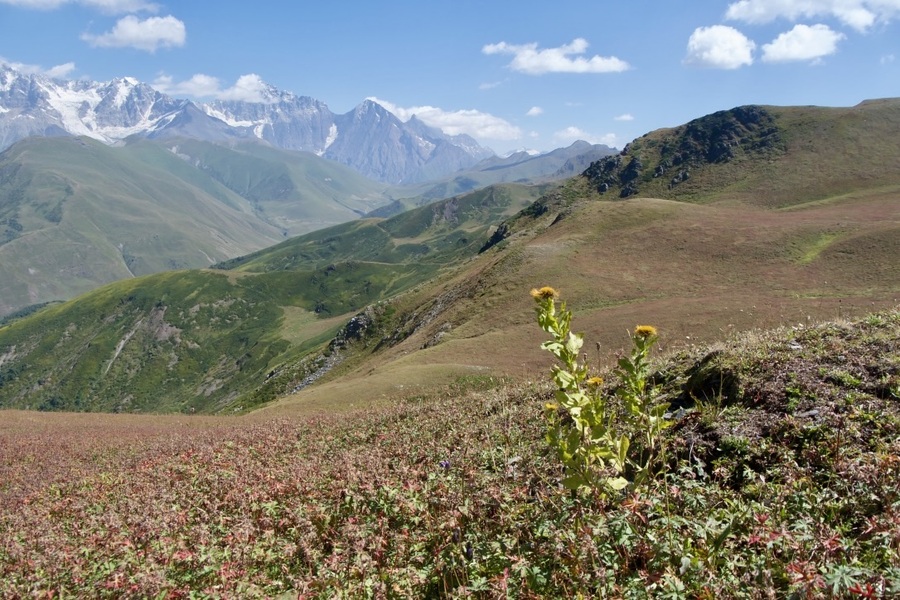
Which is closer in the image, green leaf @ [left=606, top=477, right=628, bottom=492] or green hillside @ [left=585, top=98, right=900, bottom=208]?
green leaf @ [left=606, top=477, right=628, bottom=492]

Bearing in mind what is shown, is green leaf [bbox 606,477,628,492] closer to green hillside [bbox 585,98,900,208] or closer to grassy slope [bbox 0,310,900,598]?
grassy slope [bbox 0,310,900,598]

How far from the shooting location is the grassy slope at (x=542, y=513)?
14.9 ft

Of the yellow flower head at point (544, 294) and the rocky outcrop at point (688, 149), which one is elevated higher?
the rocky outcrop at point (688, 149)

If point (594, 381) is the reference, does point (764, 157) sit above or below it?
above

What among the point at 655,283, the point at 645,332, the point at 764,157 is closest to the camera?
the point at 645,332

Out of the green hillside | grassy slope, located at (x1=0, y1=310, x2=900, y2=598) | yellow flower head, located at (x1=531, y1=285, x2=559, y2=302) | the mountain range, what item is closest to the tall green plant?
yellow flower head, located at (x1=531, y1=285, x2=559, y2=302)

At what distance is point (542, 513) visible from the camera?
6109 mm

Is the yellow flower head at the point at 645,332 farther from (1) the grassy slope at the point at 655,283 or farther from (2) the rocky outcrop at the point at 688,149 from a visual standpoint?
(2) the rocky outcrop at the point at 688,149

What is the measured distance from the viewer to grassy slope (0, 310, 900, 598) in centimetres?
455

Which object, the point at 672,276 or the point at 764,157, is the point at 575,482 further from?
the point at 764,157

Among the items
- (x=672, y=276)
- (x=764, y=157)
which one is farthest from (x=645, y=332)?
(x=764, y=157)

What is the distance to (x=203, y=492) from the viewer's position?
33.0 feet

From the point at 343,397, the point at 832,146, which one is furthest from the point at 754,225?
the point at 832,146

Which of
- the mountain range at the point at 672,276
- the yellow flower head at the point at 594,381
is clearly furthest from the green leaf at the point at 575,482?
the mountain range at the point at 672,276
